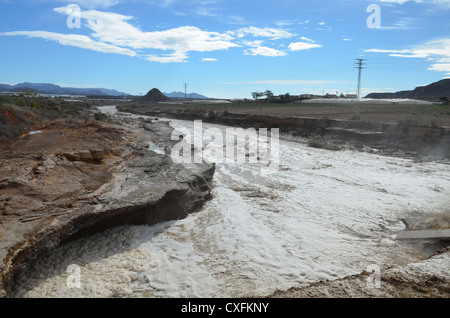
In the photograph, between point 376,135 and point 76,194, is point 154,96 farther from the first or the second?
point 76,194

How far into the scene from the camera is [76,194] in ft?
20.7

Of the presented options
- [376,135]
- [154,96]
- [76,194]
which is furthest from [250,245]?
[154,96]

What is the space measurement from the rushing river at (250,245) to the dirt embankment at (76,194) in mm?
308

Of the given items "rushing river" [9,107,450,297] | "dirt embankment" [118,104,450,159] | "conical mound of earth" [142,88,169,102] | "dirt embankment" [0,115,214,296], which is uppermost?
"conical mound of earth" [142,88,169,102]

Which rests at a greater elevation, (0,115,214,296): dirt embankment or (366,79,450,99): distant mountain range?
(366,79,450,99): distant mountain range

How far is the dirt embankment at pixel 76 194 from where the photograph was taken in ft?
15.7

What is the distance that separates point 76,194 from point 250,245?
3477 mm

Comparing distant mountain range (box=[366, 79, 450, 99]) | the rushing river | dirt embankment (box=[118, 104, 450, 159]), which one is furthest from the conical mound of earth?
the rushing river

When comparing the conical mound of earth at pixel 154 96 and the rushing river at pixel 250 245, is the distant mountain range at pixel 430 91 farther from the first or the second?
the rushing river at pixel 250 245

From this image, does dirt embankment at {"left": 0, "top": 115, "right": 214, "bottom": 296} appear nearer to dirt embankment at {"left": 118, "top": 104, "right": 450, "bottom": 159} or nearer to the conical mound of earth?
dirt embankment at {"left": 118, "top": 104, "right": 450, "bottom": 159}

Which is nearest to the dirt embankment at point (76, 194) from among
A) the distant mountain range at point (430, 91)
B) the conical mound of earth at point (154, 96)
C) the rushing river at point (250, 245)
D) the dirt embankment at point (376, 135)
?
the rushing river at point (250, 245)

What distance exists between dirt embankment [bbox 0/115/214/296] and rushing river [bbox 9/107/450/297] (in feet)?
1.01

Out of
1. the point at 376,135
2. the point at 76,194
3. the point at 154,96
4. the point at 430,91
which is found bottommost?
the point at 76,194

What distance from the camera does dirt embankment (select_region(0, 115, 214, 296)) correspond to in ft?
15.7
